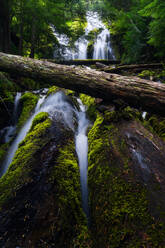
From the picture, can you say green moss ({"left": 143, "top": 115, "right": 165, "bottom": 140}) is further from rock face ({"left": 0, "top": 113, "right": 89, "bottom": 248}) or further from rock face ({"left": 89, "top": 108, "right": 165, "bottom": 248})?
rock face ({"left": 0, "top": 113, "right": 89, "bottom": 248})

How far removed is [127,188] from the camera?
164 cm

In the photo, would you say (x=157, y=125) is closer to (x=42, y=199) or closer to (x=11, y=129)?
(x=42, y=199)

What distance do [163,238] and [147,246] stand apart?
0.16 meters

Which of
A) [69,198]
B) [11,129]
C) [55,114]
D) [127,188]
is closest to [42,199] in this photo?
[69,198]

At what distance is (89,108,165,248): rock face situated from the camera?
1.31 metres

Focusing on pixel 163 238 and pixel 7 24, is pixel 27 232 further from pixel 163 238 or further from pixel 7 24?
pixel 7 24

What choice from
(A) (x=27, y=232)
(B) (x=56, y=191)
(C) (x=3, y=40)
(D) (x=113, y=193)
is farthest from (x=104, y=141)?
(C) (x=3, y=40)

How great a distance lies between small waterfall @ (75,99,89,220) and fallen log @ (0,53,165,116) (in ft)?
3.06

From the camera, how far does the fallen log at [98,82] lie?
265 centimetres

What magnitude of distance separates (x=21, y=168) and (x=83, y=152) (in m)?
1.21

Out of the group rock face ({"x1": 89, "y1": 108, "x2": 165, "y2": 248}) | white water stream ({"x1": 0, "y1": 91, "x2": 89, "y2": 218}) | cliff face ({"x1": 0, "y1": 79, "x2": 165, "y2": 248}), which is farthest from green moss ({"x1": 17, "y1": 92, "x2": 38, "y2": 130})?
rock face ({"x1": 89, "y1": 108, "x2": 165, "y2": 248})

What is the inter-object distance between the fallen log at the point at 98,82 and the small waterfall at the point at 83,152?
0.93 meters

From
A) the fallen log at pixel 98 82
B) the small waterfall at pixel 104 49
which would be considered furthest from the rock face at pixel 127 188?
the small waterfall at pixel 104 49

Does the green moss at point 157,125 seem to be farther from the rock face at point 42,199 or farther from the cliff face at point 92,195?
the rock face at point 42,199
